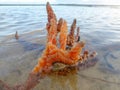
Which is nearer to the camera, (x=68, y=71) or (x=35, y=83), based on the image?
(x=35, y=83)

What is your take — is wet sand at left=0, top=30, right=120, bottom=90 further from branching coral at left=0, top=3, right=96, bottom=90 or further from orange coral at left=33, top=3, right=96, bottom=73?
orange coral at left=33, top=3, right=96, bottom=73

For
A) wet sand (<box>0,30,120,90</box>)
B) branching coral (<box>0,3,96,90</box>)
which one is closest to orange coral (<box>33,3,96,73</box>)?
branching coral (<box>0,3,96,90</box>)

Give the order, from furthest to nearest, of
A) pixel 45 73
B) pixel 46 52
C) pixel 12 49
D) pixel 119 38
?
pixel 119 38
pixel 12 49
pixel 45 73
pixel 46 52

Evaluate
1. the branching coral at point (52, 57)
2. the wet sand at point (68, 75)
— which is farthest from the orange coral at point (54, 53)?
the wet sand at point (68, 75)

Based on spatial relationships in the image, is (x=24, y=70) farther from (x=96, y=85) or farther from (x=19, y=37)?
(x=19, y=37)

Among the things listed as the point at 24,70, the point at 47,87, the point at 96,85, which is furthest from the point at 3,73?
the point at 96,85

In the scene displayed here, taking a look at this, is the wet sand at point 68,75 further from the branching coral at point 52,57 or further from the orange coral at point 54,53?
the orange coral at point 54,53

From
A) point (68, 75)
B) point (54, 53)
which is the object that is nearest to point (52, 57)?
point (54, 53)

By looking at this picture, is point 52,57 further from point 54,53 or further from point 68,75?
point 68,75
